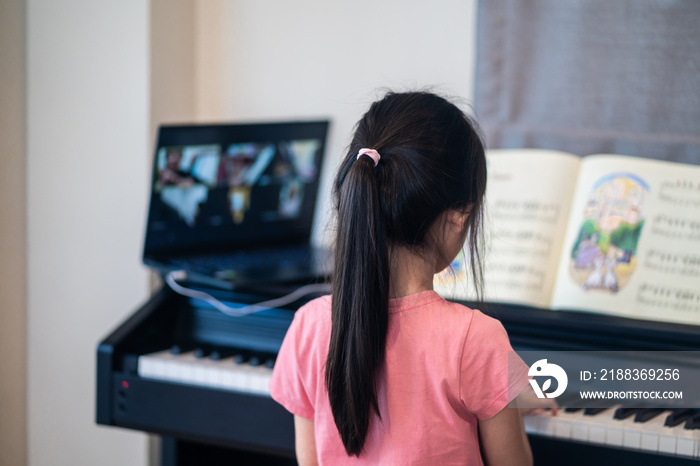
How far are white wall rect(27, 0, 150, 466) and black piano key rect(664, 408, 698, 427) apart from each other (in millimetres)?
1372

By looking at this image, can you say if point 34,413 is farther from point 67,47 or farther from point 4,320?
point 67,47

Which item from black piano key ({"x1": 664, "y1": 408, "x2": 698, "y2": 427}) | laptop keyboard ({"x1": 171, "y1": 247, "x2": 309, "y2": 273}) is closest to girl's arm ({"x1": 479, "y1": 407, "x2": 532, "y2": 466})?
black piano key ({"x1": 664, "y1": 408, "x2": 698, "y2": 427})

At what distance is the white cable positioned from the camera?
1.45 m

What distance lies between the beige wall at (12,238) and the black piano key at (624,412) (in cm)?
160

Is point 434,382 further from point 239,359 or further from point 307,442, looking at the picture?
point 239,359

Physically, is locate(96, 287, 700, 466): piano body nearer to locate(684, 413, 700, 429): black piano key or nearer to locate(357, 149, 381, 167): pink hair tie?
locate(684, 413, 700, 429): black piano key

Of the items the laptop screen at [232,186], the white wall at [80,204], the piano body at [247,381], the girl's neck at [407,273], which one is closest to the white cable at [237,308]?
the piano body at [247,381]

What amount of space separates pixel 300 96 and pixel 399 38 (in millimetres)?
336

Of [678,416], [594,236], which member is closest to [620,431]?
[678,416]

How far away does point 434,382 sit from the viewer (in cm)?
89

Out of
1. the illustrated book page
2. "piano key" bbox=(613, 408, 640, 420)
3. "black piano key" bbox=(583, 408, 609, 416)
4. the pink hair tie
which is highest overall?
the pink hair tie

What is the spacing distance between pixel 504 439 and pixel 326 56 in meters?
1.34

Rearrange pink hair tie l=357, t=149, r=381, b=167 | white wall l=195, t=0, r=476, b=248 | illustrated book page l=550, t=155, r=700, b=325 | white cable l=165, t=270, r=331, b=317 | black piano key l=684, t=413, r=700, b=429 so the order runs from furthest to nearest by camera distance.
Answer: white wall l=195, t=0, r=476, b=248 < white cable l=165, t=270, r=331, b=317 < illustrated book page l=550, t=155, r=700, b=325 < black piano key l=684, t=413, r=700, b=429 < pink hair tie l=357, t=149, r=381, b=167

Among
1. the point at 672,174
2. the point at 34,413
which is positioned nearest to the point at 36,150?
the point at 34,413
